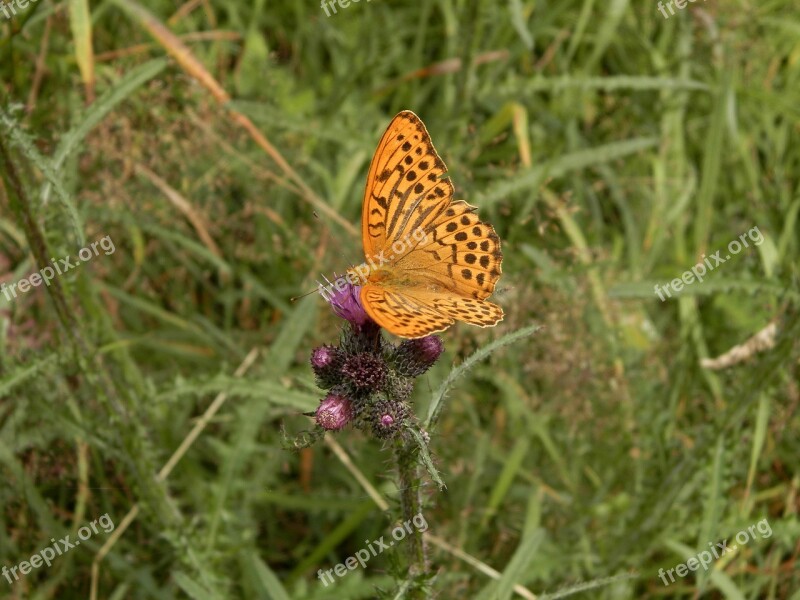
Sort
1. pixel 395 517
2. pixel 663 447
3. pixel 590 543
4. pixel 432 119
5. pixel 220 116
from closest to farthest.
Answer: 1. pixel 395 517
2. pixel 663 447
3. pixel 590 543
4. pixel 220 116
5. pixel 432 119

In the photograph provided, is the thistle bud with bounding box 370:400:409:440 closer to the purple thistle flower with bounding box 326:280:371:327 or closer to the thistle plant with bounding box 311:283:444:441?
the thistle plant with bounding box 311:283:444:441

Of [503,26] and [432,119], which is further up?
[503,26]

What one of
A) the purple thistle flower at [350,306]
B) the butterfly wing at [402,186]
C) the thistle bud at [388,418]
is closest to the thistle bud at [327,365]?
the purple thistle flower at [350,306]

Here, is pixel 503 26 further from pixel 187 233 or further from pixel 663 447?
pixel 663 447

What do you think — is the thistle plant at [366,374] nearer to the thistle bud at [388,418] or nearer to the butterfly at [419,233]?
the thistle bud at [388,418]

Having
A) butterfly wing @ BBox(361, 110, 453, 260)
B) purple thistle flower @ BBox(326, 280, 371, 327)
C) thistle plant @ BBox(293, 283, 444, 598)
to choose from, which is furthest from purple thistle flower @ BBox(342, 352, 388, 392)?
butterfly wing @ BBox(361, 110, 453, 260)

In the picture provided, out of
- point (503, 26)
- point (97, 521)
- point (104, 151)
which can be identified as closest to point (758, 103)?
point (503, 26)
